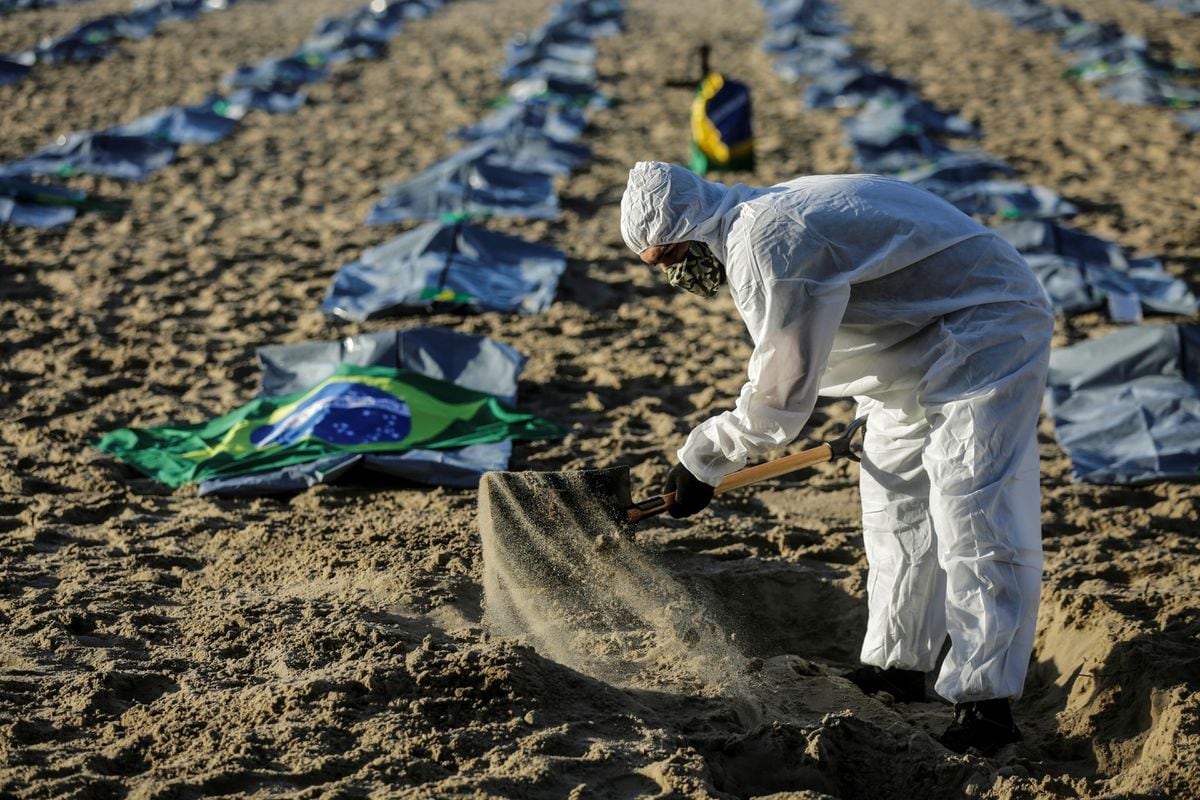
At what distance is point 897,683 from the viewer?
366 centimetres

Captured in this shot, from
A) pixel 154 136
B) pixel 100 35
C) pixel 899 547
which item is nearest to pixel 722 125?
pixel 154 136

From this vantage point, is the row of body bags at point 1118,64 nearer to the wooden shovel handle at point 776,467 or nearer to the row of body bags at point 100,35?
the wooden shovel handle at point 776,467

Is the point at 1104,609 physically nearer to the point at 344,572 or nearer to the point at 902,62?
the point at 344,572

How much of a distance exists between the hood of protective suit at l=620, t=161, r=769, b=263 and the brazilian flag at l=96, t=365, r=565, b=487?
2309 mm

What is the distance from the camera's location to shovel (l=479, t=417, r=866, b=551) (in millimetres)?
3668

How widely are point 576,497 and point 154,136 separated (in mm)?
8926

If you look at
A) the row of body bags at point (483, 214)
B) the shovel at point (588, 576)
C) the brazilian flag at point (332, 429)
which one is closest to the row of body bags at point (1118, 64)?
the row of body bags at point (483, 214)

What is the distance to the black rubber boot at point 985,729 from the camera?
3236 millimetres

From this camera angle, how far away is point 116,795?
9.07 feet

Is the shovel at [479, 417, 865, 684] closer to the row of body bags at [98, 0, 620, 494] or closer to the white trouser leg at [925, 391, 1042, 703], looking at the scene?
the white trouser leg at [925, 391, 1042, 703]

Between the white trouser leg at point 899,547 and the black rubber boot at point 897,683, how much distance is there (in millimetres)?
102

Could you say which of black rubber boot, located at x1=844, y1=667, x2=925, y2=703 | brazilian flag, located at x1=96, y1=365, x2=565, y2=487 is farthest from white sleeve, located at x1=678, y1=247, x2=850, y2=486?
brazilian flag, located at x1=96, y1=365, x2=565, y2=487

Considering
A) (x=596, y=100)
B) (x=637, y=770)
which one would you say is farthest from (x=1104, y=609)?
(x=596, y=100)

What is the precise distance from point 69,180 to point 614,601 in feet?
25.6
